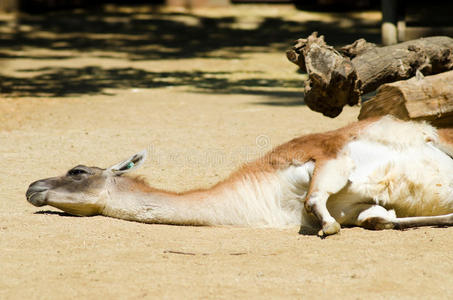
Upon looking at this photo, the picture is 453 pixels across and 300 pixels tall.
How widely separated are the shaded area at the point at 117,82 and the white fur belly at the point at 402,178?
6050 millimetres

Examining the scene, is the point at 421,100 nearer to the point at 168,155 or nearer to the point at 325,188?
the point at 325,188

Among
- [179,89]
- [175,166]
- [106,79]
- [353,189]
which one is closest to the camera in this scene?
[353,189]

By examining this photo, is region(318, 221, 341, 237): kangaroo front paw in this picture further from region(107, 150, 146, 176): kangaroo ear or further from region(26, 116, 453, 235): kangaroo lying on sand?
region(107, 150, 146, 176): kangaroo ear

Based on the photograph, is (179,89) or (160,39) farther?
(160,39)

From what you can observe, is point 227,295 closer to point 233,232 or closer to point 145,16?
point 233,232

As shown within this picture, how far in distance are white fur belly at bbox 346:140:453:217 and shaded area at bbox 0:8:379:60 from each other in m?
10.9

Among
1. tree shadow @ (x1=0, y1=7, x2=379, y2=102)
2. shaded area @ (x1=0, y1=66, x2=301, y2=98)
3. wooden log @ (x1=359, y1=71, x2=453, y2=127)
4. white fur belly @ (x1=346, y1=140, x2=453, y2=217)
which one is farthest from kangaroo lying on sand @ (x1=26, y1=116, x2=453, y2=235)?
shaded area @ (x1=0, y1=66, x2=301, y2=98)

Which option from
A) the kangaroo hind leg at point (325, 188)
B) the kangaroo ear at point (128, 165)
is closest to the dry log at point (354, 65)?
the kangaroo hind leg at point (325, 188)

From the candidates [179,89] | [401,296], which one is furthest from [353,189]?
[179,89]

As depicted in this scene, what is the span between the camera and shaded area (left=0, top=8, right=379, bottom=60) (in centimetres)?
1645

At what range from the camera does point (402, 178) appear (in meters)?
4.72

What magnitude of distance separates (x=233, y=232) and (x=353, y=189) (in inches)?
31.7

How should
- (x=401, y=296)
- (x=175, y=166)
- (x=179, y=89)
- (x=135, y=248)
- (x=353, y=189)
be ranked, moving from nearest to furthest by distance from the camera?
(x=401, y=296) < (x=135, y=248) < (x=353, y=189) < (x=175, y=166) < (x=179, y=89)

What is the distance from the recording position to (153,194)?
4820 mm
